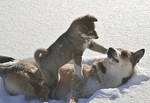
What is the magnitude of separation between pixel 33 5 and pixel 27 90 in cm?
222

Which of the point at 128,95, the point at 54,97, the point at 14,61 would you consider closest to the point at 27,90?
the point at 54,97

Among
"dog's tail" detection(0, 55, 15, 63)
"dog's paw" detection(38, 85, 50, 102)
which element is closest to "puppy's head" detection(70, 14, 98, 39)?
"dog's paw" detection(38, 85, 50, 102)

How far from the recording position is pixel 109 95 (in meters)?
4.09

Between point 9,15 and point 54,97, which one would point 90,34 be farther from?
point 9,15

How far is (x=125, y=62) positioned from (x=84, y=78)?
19.3 inches

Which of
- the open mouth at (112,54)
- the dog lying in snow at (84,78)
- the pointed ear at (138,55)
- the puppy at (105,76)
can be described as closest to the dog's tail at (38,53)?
the dog lying in snow at (84,78)

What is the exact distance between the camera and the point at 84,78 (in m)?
4.56

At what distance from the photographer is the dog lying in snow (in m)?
4.47

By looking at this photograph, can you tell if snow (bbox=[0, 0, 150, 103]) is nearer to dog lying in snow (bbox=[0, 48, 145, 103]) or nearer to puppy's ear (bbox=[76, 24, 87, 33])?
dog lying in snow (bbox=[0, 48, 145, 103])

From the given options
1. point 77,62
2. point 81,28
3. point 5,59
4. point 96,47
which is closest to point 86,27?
point 81,28

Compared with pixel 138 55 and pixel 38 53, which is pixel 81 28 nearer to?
pixel 38 53

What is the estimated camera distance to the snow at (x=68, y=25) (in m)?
4.59

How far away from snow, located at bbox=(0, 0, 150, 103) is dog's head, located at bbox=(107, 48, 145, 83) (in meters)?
0.08

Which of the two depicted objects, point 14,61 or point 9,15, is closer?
point 14,61
